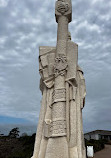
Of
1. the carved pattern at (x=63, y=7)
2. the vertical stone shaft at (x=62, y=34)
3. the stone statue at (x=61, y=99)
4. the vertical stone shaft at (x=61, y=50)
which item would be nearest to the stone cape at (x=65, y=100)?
the stone statue at (x=61, y=99)

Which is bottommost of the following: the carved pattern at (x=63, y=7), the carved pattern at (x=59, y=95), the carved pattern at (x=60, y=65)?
the carved pattern at (x=59, y=95)

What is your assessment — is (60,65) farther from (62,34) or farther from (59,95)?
(62,34)

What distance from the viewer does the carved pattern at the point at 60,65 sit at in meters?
6.01

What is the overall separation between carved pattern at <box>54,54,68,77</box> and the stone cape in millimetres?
176

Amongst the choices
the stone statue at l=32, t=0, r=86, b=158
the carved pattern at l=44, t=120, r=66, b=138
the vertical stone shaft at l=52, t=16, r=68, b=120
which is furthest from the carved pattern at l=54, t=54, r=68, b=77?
the carved pattern at l=44, t=120, r=66, b=138

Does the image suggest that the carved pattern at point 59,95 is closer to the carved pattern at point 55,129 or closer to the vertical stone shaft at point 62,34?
the carved pattern at point 55,129

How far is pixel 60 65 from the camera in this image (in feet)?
19.9

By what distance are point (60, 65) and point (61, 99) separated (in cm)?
118

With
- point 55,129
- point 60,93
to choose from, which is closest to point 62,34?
point 60,93

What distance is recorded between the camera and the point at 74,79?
5.96 m

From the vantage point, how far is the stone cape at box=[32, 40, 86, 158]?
5.32 meters

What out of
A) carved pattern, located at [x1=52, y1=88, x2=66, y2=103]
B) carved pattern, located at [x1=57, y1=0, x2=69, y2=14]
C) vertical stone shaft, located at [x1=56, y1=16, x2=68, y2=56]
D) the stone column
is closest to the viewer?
the stone column

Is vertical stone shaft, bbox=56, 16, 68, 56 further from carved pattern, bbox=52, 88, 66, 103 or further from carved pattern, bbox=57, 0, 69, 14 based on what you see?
carved pattern, bbox=52, 88, 66, 103

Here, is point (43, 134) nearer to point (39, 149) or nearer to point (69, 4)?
point (39, 149)
